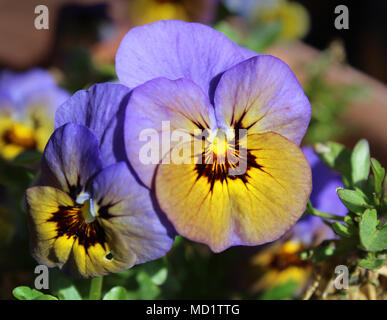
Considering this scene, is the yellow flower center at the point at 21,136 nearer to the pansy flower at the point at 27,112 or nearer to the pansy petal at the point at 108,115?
the pansy flower at the point at 27,112

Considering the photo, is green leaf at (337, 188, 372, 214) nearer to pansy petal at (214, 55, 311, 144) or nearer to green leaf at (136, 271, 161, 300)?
pansy petal at (214, 55, 311, 144)

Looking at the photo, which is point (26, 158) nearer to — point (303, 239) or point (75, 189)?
point (75, 189)

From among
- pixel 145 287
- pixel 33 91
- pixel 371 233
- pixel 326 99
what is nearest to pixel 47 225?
pixel 145 287

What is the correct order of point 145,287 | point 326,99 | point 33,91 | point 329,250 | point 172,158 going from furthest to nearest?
point 326,99 < point 33,91 < point 145,287 < point 329,250 < point 172,158

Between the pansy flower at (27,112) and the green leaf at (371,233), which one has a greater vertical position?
the green leaf at (371,233)

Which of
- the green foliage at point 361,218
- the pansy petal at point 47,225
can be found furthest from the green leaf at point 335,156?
the pansy petal at point 47,225

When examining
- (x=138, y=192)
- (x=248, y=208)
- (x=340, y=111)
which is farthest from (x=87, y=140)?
(x=340, y=111)

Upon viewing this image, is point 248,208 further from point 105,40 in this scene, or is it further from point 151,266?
point 105,40
